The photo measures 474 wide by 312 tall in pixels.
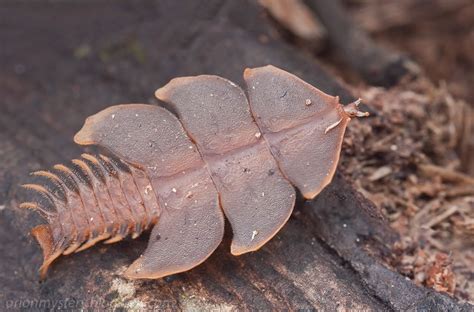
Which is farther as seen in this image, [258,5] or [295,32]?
[295,32]

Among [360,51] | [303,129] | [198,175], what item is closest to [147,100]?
[198,175]

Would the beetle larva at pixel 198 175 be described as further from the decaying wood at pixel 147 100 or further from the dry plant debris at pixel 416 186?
the dry plant debris at pixel 416 186

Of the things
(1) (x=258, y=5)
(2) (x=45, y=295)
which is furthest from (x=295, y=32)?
(2) (x=45, y=295)

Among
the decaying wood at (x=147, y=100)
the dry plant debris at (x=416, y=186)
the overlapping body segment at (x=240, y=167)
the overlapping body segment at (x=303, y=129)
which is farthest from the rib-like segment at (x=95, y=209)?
the dry plant debris at (x=416, y=186)

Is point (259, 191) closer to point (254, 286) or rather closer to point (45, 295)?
point (254, 286)

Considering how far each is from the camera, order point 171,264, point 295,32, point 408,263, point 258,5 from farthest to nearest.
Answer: point 295,32 < point 258,5 < point 408,263 < point 171,264

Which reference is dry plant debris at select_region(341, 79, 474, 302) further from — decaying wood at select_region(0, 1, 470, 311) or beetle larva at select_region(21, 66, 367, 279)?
beetle larva at select_region(21, 66, 367, 279)

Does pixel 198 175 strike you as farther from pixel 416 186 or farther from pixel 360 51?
pixel 360 51
